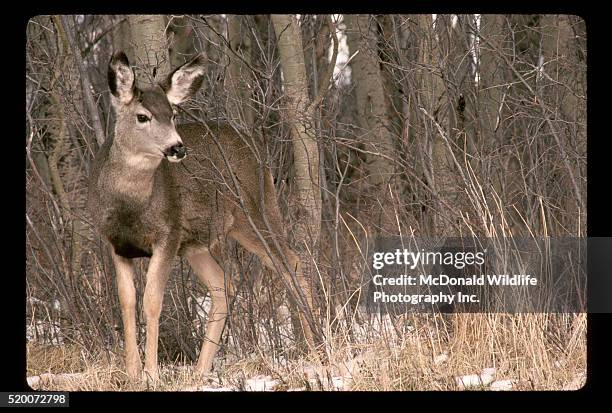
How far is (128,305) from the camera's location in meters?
8.95

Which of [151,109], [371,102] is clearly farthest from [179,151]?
[371,102]

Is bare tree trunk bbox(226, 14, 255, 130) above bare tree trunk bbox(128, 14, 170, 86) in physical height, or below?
below

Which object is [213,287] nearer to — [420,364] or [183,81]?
[183,81]

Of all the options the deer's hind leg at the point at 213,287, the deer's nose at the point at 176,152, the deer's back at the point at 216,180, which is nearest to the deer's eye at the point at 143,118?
the deer's nose at the point at 176,152

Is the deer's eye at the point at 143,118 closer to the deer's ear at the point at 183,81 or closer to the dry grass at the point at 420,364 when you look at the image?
the deer's ear at the point at 183,81

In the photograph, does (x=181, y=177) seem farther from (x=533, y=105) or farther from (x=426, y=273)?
(x=533, y=105)

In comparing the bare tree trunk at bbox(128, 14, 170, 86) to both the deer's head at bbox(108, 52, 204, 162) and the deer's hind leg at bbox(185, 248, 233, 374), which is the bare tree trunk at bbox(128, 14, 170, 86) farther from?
the deer's hind leg at bbox(185, 248, 233, 374)

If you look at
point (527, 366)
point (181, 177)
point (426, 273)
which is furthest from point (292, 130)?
point (527, 366)

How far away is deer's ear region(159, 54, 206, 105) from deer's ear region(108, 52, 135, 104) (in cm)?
28

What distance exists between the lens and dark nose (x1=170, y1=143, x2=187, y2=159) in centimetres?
827

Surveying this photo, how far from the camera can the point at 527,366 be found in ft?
27.6

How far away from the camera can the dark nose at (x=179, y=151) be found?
8273 mm

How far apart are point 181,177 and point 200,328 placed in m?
1.45

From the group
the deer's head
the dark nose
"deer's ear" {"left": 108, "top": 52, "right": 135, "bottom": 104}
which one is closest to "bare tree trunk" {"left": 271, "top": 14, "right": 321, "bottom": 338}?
the deer's head
